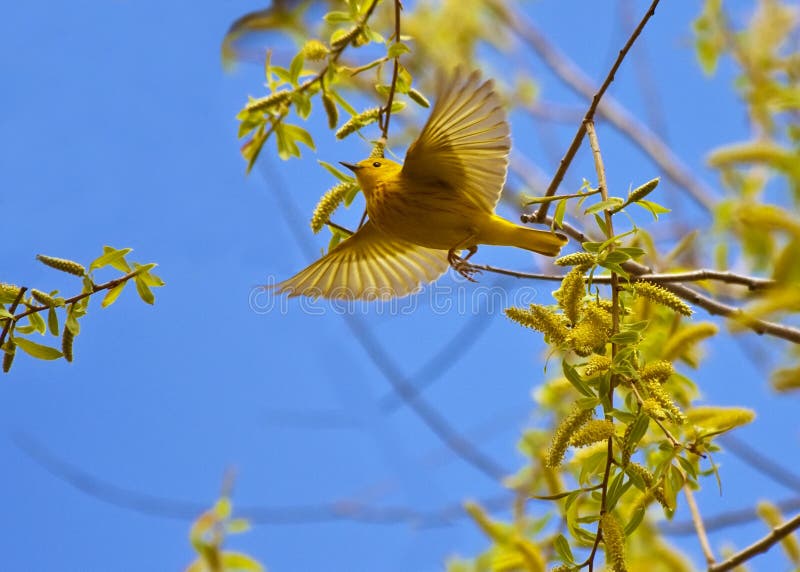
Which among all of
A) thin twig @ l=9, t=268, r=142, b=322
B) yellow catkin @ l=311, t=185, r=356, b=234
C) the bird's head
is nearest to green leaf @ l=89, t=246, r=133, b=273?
thin twig @ l=9, t=268, r=142, b=322

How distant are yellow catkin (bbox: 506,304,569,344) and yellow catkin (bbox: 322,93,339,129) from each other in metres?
1.08

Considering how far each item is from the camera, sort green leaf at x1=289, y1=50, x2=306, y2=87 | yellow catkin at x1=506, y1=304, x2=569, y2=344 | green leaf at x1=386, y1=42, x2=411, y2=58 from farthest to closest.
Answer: green leaf at x1=289, y1=50, x2=306, y2=87 → green leaf at x1=386, y1=42, x2=411, y2=58 → yellow catkin at x1=506, y1=304, x2=569, y2=344

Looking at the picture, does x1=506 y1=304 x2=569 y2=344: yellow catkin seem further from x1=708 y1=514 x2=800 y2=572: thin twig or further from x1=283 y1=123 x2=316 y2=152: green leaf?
x1=283 y1=123 x2=316 y2=152: green leaf

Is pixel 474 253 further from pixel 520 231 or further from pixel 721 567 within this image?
pixel 721 567

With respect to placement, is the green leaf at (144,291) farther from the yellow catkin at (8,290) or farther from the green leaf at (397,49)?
the green leaf at (397,49)

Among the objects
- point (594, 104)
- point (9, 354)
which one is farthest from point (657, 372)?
point (9, 354)

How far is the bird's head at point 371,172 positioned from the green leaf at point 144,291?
0.74 m

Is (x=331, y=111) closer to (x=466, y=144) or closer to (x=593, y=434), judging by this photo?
(x=466, y=144)

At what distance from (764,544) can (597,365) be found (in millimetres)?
670

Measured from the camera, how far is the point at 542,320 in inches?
79.8

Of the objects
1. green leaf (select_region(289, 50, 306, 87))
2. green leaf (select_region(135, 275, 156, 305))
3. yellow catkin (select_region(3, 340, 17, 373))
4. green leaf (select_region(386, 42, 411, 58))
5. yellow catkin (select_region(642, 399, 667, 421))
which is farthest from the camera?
green leaf (select_region(289, 50, 306, 87))

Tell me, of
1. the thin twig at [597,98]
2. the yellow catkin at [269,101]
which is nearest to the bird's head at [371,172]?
the yellow catkin at [269,101]

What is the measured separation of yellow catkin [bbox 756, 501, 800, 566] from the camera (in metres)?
2.52

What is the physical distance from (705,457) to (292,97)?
1.67 metres
